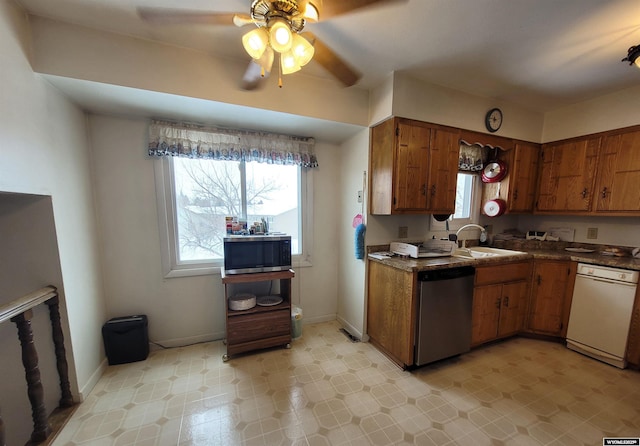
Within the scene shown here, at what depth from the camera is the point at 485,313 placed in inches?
87.4

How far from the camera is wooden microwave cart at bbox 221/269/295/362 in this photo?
2078mm

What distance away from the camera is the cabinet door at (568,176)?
7.77 ft

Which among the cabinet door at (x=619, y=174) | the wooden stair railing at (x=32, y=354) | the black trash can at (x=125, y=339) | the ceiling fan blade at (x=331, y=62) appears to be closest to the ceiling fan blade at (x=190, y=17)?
the ceiling fan blade at (x=331, y=62)

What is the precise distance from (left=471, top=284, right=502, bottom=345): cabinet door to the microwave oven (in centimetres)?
184

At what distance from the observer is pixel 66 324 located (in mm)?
1561

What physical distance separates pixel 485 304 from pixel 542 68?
206cm

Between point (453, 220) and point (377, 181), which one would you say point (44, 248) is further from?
point (453, 220)

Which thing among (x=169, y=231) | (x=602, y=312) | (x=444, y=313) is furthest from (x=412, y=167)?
(x=169, y=231)

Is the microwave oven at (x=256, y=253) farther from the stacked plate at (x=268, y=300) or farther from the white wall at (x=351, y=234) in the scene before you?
the white wall at (x=351, y=234)

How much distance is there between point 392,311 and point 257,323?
1253mm

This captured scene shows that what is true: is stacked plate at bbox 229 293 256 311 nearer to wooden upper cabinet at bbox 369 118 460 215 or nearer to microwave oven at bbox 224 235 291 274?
microwave oven at bbox 224 235 291 274

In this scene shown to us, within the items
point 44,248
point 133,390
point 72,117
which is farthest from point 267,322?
point 72,117

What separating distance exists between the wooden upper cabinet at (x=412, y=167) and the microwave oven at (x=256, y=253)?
0.98m

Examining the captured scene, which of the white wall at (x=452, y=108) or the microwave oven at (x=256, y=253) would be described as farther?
the microwave oven at (x=256, y=253)
